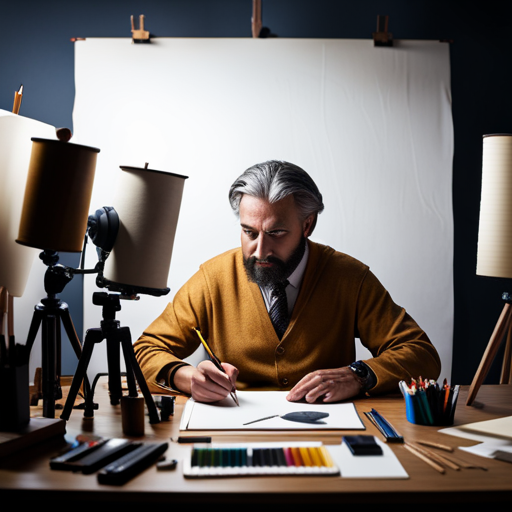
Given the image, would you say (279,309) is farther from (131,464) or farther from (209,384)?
(131,464)

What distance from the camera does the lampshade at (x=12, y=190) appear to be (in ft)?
5.59

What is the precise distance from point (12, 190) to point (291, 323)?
100 centimetres

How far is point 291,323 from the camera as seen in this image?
198cm

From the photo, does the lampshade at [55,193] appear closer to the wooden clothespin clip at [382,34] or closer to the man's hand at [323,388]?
the man's hand at [323,388]

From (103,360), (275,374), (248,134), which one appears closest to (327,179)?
→ (248,134)

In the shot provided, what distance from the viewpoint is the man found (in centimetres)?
196

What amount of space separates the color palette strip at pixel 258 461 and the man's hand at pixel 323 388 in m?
0.37

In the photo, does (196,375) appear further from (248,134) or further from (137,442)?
(248,134)

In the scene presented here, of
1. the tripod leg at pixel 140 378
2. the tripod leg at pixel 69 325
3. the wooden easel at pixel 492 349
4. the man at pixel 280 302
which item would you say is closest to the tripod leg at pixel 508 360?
the man at pixel 280 302

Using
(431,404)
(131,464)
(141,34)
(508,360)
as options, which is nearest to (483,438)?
(431,404)

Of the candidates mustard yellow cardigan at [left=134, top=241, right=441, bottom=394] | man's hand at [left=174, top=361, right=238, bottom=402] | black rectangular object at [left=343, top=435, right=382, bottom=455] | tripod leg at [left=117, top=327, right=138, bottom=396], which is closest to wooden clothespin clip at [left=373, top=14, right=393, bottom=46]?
mustard yellow cardigan at [left=134, top=241, right=441, bottom=394]

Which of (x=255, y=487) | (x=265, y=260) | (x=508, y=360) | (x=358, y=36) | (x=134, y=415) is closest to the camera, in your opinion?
(x=255, y=487)

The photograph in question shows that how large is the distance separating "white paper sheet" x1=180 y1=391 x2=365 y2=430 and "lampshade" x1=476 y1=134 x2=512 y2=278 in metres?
0.58

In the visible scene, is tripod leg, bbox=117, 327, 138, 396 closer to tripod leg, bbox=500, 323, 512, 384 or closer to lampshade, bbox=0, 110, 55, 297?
lampshade, bbox=0, 110, 55, 297
